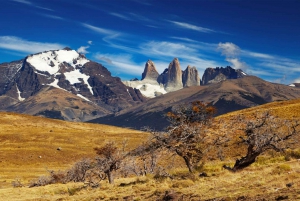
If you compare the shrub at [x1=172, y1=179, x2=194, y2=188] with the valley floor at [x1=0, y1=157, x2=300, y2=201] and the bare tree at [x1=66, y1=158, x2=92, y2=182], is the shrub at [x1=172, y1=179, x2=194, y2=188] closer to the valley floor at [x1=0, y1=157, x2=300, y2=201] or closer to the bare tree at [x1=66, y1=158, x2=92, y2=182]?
the valley floor at [x1=0, y1=157, x2=300, y2=201]

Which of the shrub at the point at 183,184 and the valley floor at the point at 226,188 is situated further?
the shrub at the point at 183,184

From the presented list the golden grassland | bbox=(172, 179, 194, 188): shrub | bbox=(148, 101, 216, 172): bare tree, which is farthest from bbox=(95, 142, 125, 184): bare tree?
bbox=(172, 179, 194, 188): shrub

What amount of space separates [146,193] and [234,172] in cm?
694

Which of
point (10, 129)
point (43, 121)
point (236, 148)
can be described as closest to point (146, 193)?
point (236, 148)

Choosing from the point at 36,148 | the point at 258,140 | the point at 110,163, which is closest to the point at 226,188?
the point at 258,140

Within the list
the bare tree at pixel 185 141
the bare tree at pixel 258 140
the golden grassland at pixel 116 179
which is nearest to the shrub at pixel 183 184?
the golden grassland at pixel 116 179

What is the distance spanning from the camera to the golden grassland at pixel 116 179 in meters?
18.4

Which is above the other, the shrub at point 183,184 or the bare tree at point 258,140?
the bare tree at point 258,140

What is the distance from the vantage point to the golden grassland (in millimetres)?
18380

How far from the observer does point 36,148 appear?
91.2 m

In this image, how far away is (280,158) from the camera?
96.1ft

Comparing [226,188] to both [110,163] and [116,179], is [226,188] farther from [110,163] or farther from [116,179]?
[116,179]

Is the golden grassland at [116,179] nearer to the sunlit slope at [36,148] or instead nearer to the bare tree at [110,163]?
the sunlit slope at [36,148]

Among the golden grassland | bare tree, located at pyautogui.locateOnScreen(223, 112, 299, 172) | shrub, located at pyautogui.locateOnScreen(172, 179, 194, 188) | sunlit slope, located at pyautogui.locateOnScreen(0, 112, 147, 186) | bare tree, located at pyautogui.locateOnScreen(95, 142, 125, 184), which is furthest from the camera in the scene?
sunlit slope, located at pyautogui.locateOnScreen(0, 112, 147, 186)
